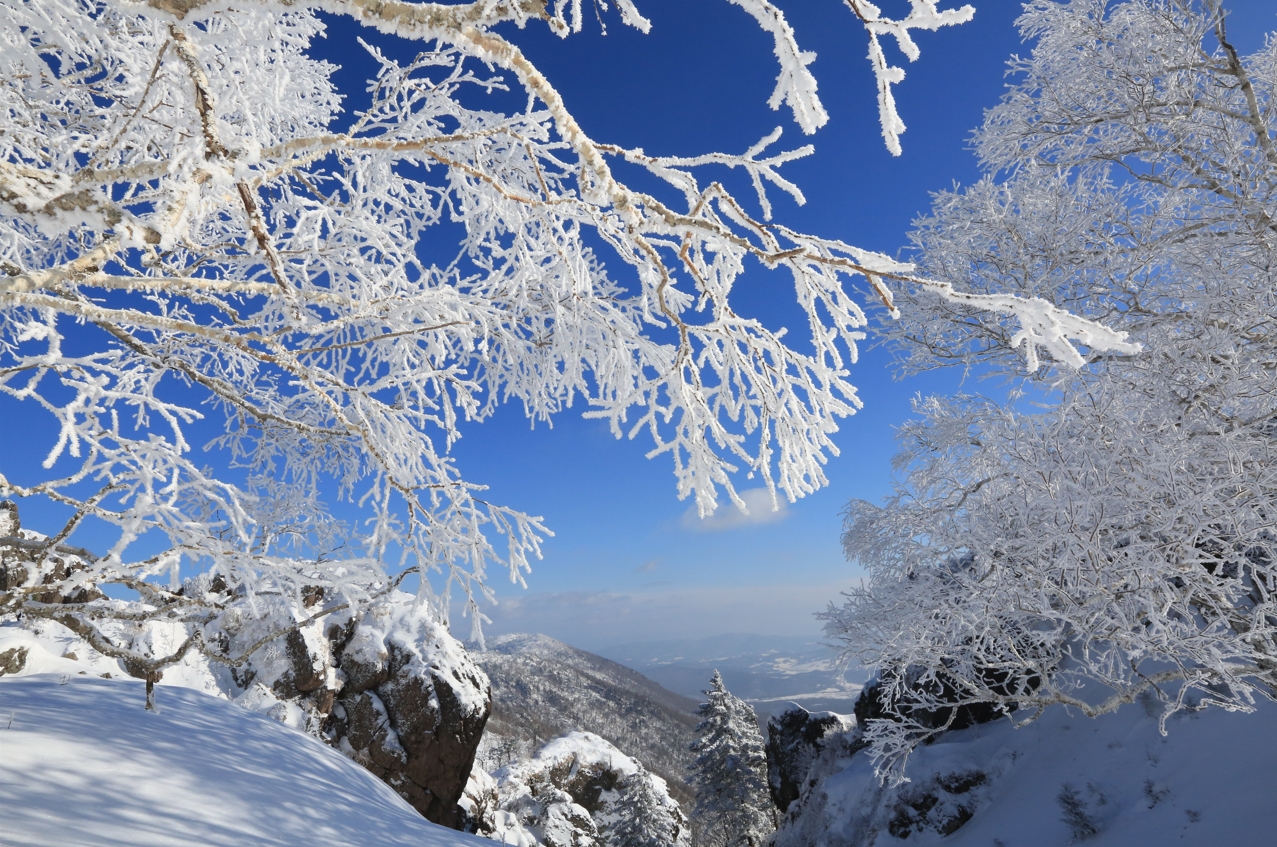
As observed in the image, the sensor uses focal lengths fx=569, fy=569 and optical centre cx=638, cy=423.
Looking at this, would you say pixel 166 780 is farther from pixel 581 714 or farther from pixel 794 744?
pixel 581 714

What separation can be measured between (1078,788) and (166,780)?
9.72 m

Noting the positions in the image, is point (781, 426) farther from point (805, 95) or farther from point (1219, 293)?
point (1219, 293)

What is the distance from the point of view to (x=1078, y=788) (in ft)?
24.2

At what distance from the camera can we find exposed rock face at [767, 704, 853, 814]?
41.9 feet

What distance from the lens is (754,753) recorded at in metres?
22.2

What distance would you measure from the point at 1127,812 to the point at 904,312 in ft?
21.3

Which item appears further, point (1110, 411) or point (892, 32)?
point (1110, 411)

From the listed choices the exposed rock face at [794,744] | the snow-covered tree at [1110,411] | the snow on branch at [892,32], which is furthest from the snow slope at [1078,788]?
the snow on branch at [892,32]

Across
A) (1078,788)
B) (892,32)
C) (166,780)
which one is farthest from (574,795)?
(892,32)

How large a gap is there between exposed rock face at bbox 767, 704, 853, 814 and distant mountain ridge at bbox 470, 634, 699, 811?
164 feet

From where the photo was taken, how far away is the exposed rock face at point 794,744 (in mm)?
12773

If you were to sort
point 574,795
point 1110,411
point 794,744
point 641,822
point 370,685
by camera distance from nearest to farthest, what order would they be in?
point 1110,411 → point 370,685 → point 794,744 → point 641,822 → point 574,795

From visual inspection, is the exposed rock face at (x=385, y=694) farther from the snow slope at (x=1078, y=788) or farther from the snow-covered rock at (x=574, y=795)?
the snow slope at (x=1078, y=788)

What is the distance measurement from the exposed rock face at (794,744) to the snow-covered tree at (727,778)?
7998mm
